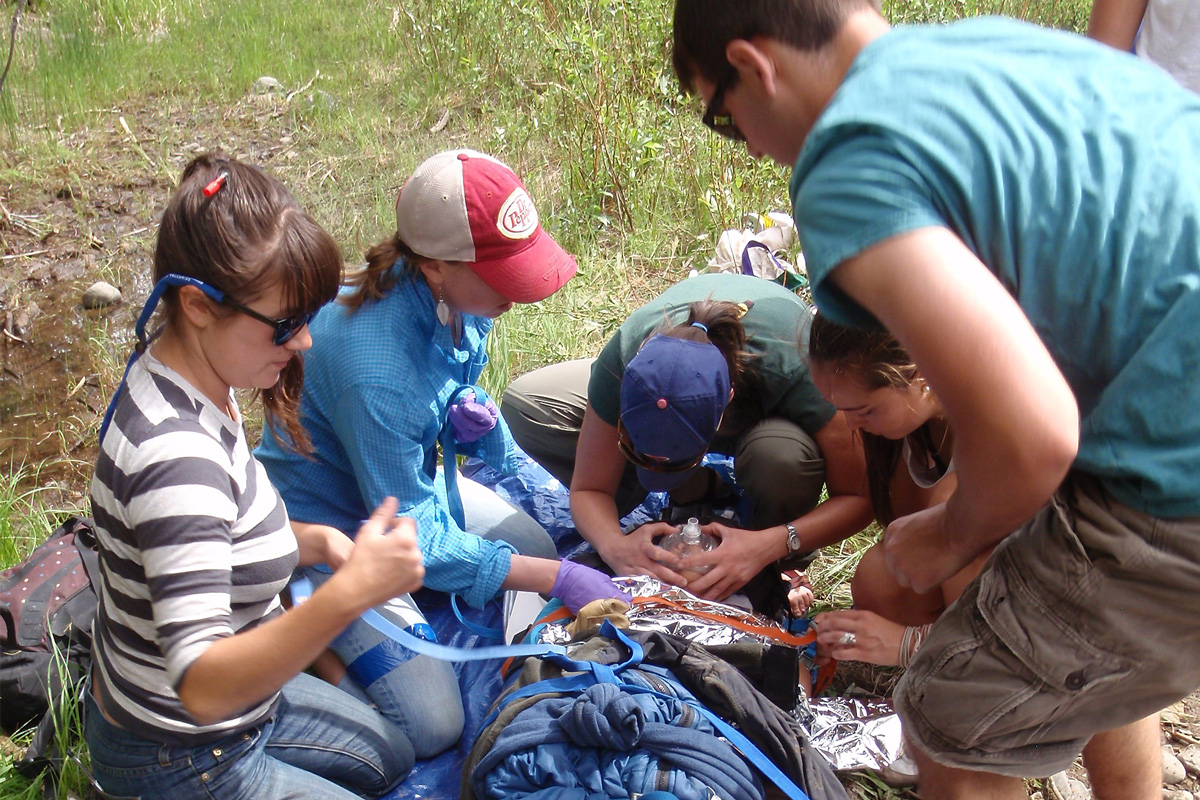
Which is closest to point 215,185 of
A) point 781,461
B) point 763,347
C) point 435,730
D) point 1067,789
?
point 435,730

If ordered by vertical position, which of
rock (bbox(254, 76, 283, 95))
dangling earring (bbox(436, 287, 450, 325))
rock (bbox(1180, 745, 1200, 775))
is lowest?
rock (bbox(1180, 745, 1200, 775))

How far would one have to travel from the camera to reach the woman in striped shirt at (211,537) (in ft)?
4.42

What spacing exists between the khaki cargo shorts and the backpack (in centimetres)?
171

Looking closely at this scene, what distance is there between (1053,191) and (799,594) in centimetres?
159

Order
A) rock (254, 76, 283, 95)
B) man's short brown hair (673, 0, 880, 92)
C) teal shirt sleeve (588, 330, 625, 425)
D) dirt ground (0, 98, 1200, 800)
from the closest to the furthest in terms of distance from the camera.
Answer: man's short brown hair (673, 0, 880, 92), teal shirt sleeve (588, 330, 625, 425), dirt ground (0, 98, 1200, 800), rock (254, 76, 283, 95)

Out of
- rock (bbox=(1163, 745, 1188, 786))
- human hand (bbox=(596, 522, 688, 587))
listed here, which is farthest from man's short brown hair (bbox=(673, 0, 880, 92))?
rock (bbox=(1163, 745, 1188, 786))

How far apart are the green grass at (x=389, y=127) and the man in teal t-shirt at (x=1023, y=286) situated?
125cm

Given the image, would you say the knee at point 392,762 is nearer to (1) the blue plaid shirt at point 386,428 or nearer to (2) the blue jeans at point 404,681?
(2) the blue jeans at point 404,681

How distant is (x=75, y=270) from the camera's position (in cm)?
443

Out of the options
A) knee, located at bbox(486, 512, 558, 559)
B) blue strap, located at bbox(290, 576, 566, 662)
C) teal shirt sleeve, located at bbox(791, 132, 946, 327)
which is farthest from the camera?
knee, located at bbox(486, 512, 558, 559)

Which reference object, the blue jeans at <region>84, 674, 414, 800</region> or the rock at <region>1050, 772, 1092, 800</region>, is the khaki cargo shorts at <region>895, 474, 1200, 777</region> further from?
the blue jeans at <region>84, 674, 414, 800</region>

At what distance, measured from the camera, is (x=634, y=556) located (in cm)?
239

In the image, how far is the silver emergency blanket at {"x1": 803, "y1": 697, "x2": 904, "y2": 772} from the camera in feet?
6.55

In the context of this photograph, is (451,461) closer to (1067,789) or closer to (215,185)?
(215,185)
